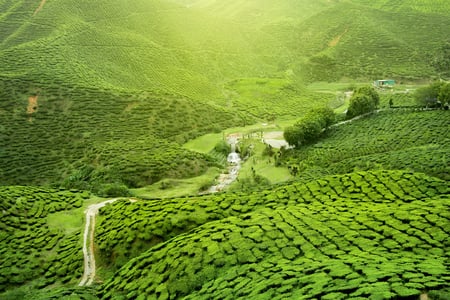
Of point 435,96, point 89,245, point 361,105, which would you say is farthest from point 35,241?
point 435,96

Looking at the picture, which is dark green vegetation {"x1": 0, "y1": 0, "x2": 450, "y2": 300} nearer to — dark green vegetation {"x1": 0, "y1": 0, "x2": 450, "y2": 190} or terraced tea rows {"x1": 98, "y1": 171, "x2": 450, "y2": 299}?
terraced tea rows {"x1": 98, "y1": 171, "x2": 450, "y2": 299}

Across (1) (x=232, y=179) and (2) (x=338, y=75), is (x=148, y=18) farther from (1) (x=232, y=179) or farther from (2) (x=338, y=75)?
(1) (x=232, y=179)

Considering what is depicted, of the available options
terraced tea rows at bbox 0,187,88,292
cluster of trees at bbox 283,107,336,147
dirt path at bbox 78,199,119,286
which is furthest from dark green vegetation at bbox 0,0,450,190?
cluster of trees at bbox 283,107,336,147

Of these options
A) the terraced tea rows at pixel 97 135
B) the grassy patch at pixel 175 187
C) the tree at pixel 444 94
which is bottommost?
the grassy patch at pixel 175 187

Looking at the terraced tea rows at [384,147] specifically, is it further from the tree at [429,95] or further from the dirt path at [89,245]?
the dirt path at [89,245]

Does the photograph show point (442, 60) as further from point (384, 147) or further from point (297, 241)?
point (297, 241)

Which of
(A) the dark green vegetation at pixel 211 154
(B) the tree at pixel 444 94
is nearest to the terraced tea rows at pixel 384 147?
(A) the dark green vegetation at pixel 211 154

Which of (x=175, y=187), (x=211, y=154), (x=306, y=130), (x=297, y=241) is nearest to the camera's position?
(x=297, y=241)
